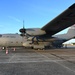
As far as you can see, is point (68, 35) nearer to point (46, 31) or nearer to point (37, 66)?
point (46, 31)

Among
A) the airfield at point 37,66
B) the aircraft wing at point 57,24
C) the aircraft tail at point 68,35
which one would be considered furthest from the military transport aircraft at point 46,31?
the airfield at point 37,66

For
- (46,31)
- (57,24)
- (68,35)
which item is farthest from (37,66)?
(68,35)

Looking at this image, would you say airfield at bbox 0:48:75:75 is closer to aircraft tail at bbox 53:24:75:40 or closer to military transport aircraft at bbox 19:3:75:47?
military transport aircraft at bbox 19:3:75:47

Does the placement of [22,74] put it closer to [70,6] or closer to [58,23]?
[70,6]

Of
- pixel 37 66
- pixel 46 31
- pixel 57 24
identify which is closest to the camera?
pixel 37 66

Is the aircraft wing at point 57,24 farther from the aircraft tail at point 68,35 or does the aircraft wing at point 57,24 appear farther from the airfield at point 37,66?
the airfield at point 37,66

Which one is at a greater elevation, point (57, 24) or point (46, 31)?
point (57, 24)

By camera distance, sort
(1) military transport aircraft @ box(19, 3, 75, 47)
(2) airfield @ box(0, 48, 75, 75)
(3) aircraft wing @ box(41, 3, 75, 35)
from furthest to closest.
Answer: (1) military transport aircraft @ box(19, 3, 75, 47)
(3) aircraft wing @ box(41, 3, 75, 35)
(2) airfield @ box(0, 48, 75, 75)

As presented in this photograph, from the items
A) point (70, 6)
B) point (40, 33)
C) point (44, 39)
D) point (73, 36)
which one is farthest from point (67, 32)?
point (70, 6)

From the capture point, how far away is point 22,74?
348 inches

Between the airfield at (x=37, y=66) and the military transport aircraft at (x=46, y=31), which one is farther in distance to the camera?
the military transport aircraft at (x=46, y=31)

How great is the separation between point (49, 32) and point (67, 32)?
11.0 m

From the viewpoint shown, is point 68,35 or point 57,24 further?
point 68,35

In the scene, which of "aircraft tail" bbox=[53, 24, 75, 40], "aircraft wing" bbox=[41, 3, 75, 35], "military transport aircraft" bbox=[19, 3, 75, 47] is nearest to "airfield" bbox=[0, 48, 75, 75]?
"aircraft wing" bbox=[41, 3, 75, 35]
